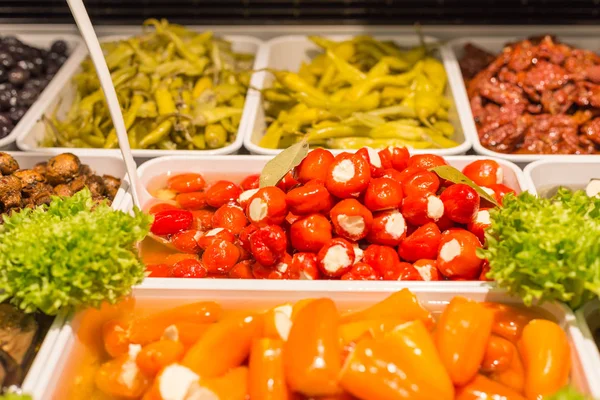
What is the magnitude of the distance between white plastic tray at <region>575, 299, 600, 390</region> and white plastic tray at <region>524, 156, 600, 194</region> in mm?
789

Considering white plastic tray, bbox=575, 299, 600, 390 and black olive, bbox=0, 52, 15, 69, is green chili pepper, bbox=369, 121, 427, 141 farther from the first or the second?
black olive, bbox=0, 52, 15, 69

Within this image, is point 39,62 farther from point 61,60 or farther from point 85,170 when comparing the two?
point 85,170

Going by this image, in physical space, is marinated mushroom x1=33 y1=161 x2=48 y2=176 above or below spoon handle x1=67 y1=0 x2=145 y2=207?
below

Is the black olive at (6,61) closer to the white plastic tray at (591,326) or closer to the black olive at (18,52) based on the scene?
the black olive at (18,52)

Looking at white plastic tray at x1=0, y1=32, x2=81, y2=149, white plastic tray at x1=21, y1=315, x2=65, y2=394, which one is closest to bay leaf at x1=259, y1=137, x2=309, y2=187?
white plastic tray at x1=21, y1=315, x2=65, y2=394

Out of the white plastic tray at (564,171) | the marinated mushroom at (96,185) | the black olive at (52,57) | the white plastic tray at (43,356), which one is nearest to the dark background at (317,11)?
the black olive at (52,57)

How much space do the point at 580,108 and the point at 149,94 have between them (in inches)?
84.8

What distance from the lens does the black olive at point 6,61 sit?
10.3ft

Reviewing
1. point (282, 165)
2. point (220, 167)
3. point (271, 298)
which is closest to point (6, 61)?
point (220, 167)

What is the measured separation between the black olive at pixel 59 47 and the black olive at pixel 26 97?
43 centimetres

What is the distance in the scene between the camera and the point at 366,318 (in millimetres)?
1628

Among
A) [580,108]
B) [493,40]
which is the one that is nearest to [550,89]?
[580,108]

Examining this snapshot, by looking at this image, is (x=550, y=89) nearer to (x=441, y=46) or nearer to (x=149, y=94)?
(x=441, y=46)

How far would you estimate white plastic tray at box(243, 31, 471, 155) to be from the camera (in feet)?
9.11
